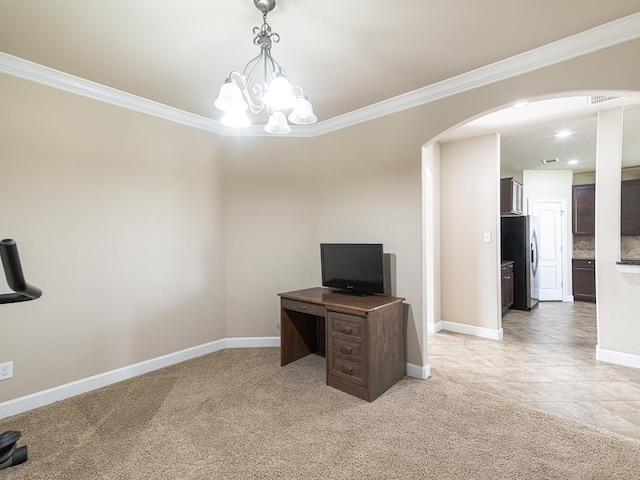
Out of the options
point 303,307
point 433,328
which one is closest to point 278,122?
point 303,307

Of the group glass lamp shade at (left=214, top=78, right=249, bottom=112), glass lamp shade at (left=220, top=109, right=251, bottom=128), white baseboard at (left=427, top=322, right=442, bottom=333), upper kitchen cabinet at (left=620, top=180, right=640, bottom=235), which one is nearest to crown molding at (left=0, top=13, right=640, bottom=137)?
glass lamp shade at (left=220, top=109, right=251, bottom=128)

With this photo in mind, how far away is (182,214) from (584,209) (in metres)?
7.21

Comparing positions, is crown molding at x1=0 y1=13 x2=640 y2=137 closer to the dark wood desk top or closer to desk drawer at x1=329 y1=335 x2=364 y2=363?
the dark wood desk top

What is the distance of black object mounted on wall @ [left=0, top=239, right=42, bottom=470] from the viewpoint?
1.19 metres

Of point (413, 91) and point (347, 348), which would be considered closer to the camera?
point (347, 348)

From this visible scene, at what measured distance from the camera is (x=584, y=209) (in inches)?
242

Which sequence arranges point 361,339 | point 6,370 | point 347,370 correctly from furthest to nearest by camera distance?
point 347,370 < point 361,339 < point 6,370

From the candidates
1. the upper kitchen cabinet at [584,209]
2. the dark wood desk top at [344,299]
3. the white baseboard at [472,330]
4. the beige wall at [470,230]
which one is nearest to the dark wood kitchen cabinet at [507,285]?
the beige wall at [470,230]

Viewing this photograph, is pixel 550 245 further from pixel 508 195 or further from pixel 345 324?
pixel 345 324

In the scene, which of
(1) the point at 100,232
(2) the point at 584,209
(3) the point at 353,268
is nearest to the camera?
(1) the point at 100,232

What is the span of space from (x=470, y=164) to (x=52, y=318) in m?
4.79

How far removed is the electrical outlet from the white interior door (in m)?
7.79

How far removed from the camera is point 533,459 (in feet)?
5.99

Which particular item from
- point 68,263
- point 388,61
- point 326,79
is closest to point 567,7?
point 388,61
